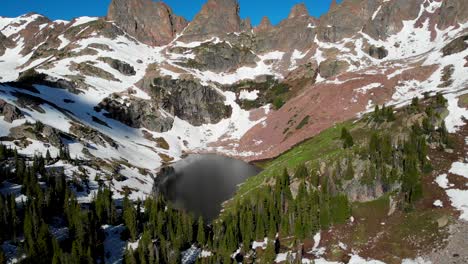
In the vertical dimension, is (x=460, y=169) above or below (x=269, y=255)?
above

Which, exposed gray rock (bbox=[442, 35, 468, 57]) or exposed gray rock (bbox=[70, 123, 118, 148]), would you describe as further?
exposed gray rock (bbox=[442, 35, 468, 57])

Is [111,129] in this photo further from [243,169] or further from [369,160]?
[369,160]

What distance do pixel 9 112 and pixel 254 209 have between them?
293 ft

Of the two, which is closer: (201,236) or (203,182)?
(201,236)

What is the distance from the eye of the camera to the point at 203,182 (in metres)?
138

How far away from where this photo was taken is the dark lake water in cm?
11644

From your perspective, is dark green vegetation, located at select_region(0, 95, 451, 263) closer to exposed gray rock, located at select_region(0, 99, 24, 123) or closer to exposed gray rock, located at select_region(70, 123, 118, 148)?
exposed gray rock, located at select_region(0, 99, 24, 123)

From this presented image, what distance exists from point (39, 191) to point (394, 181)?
Answer: 77651mm

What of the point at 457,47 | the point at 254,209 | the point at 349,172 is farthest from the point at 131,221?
the point at 457,47

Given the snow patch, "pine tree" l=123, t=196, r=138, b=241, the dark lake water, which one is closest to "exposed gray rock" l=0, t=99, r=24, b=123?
the dark lake water

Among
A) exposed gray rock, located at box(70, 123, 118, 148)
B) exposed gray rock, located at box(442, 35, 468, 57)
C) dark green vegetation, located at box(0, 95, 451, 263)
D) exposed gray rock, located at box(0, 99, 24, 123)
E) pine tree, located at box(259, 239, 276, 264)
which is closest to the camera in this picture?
dark green vegetation, located at box(0, 95, 451, 263)

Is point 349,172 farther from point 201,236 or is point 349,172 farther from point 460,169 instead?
point 201,236

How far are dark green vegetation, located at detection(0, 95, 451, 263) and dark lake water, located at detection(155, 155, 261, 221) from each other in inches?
302

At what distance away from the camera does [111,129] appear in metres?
Result: 188
